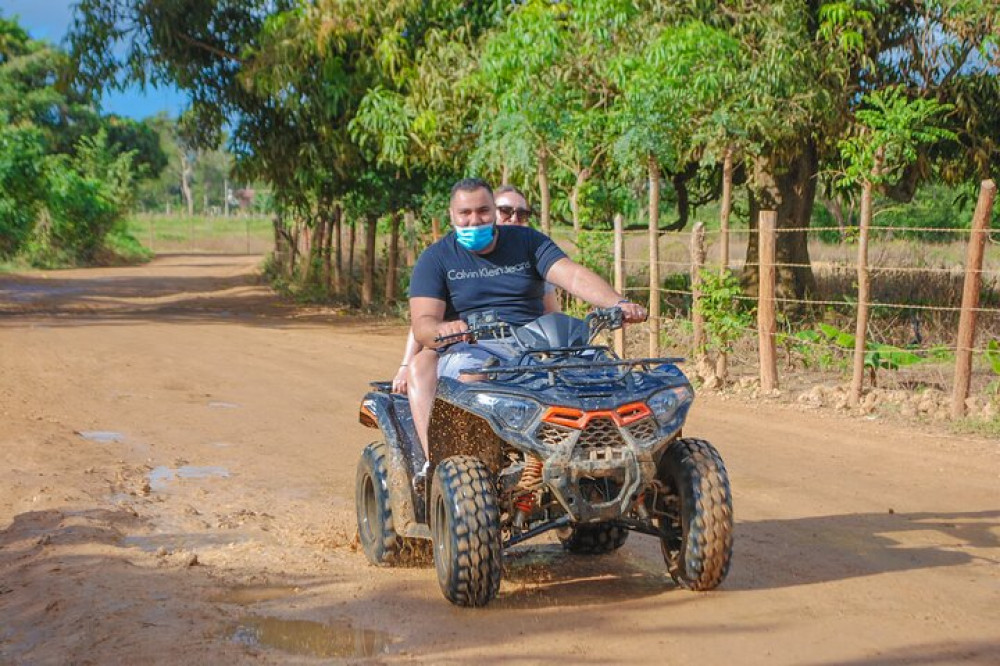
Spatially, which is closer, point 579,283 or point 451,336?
point 451,336

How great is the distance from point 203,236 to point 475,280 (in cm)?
6174

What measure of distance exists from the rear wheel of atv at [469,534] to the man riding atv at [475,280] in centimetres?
54

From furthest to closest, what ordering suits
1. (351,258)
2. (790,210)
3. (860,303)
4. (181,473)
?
(351,258)
(790,210)
(860,303)
(181,473)

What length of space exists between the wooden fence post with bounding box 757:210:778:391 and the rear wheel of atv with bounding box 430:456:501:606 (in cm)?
706

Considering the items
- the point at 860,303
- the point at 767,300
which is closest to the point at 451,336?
the point at 860,303

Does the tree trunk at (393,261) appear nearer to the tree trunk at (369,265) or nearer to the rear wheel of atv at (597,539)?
the tree trunk at (369,265)

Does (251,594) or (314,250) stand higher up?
(314,250)

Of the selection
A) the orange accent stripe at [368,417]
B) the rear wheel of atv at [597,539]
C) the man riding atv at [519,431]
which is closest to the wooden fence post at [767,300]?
the rear wheel of atv at [597,539]

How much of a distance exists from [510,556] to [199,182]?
109294mm

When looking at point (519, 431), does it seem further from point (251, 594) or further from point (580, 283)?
point (251, 594)

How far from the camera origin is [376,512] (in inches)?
236

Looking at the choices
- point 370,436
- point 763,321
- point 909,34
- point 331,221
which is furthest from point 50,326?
point 909,34

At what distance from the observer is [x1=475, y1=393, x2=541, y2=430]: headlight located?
4883mm

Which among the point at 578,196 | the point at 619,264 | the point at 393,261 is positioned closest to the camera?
the point at 619,264
